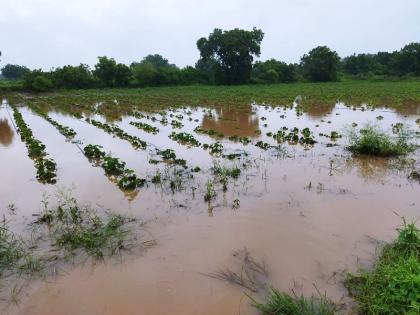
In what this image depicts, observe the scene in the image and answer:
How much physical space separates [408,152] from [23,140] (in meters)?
12.9

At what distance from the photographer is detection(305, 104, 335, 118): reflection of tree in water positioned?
19.0 metres

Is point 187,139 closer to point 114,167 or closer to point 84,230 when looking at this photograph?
point 114,167

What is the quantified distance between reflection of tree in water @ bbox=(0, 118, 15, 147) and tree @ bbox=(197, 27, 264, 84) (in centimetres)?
3327

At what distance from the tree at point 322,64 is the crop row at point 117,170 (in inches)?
1803

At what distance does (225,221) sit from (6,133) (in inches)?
523

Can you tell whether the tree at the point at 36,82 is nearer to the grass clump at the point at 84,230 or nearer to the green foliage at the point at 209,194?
the grass clump at the point at 84,230

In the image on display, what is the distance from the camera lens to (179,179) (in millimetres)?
8375

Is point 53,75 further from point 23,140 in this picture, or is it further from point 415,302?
point 415,302

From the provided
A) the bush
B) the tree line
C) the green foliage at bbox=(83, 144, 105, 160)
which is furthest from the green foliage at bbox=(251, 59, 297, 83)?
the green foliage at bbox=(83, 144, 105, 160)

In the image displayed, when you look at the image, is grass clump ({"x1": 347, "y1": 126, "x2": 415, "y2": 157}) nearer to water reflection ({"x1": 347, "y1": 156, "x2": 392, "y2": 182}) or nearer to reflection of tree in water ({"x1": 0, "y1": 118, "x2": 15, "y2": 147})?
water reflection ({"x1": 347, "y1": 156, "x2": 392, "y2": 182})

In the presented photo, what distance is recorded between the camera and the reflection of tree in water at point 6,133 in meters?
14.0

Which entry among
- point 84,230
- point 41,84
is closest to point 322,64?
point 41,84

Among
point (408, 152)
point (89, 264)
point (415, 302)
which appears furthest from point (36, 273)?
point (408, 152)

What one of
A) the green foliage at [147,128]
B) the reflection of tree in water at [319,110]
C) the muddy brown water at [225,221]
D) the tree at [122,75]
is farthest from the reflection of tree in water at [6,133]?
the tree at [122,75]
